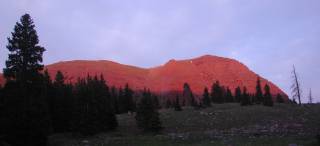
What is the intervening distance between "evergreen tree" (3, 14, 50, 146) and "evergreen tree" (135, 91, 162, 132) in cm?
1540

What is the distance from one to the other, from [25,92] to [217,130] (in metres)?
23.7

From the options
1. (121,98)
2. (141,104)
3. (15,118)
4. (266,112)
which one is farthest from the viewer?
(121,98)

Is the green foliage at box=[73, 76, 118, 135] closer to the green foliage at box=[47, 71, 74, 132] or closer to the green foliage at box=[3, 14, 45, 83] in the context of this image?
the green foliage at box=[47, 71, 74, 132]

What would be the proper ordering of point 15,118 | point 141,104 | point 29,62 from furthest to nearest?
point 141,104 < point 29,62 < point 15,118

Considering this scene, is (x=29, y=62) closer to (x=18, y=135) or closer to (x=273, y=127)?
(x=18, y=135)

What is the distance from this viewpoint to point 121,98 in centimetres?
9588

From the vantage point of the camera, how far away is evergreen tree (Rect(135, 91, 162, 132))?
174ft

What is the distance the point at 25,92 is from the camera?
4053cm

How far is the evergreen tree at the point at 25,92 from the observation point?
128 ft

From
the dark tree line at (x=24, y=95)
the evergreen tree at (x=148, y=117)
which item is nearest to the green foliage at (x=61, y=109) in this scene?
the evergreen tree at (x=148, y=117)

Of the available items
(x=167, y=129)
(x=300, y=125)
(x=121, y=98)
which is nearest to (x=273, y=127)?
(x=300, y=125)

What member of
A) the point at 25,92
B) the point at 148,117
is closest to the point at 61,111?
the point at 148,117

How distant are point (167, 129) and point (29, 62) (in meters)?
21.8

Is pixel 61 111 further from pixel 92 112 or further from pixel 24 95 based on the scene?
pixel 24 95
